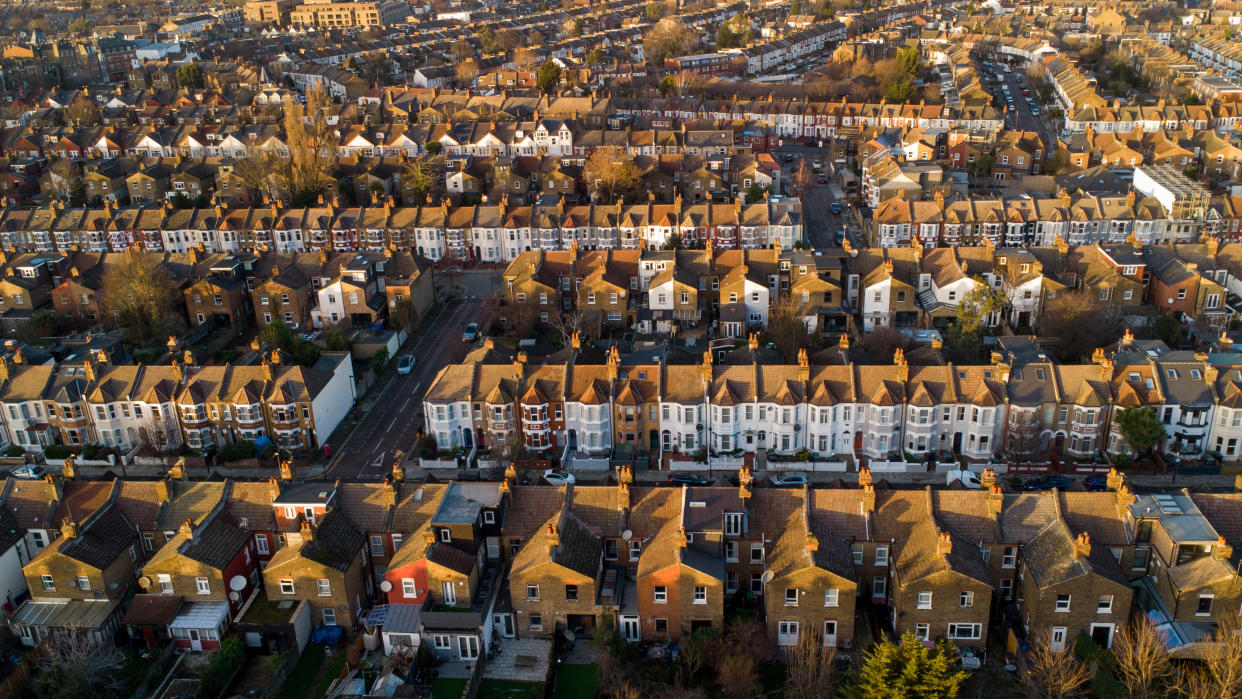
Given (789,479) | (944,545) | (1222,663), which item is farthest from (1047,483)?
(1222,663)

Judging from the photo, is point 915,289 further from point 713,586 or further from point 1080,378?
point 713,586

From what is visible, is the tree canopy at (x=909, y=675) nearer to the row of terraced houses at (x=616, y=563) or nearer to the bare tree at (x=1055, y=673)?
the bare tree at (x=1055, y=673)

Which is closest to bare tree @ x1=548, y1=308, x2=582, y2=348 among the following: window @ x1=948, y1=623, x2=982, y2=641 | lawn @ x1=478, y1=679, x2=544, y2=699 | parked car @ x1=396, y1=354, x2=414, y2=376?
parked car @ x1=396, y1=354, x2=414, y2=376

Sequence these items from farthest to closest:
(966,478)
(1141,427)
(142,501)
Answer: (1141,427) < (966,478) < (142,501)

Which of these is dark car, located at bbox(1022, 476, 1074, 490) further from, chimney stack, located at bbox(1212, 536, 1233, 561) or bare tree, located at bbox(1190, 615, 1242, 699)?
bare tree, located at bbox(1190, 615, 1242, 699)

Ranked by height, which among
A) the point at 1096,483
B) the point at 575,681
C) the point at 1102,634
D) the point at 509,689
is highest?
the point at 1102,634

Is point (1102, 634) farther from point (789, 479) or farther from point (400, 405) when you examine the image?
point (400, 405)

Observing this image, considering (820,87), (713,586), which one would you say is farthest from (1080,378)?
(820,87)
